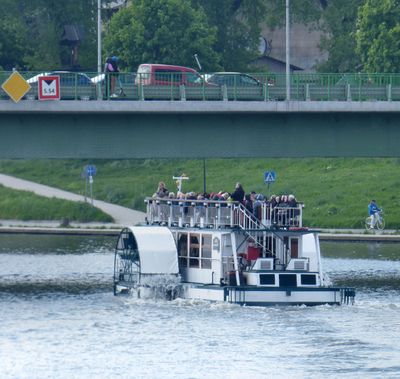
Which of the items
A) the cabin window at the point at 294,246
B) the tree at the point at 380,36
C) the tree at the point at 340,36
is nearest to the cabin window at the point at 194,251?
the cabin window at the point at 294,246

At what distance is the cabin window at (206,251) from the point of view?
59.1 metres

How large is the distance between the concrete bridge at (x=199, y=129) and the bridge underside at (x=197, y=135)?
4 cm

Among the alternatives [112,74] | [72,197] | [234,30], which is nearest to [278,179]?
[72,197]

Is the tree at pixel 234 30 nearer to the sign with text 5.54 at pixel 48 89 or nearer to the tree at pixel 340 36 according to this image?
the tree at pixel 340 36

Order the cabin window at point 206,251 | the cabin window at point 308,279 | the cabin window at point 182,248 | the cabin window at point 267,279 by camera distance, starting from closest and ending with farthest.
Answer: the cabin window at point 267,279
the cabin window at point 308,279
the cabin window at point 206,251
the cabin window at point 182,248

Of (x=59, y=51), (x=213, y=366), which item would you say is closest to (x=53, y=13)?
(x=59, y=51)

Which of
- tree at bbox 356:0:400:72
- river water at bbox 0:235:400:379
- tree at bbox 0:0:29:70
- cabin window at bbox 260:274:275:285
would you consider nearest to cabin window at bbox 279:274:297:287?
cabin window at bbox 260:274:275:285

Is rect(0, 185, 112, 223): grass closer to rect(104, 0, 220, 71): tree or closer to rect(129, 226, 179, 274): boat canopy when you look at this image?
rect(104, 0, 220, 71): tree

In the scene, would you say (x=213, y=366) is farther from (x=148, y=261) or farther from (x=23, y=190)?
(x=23, y=190)

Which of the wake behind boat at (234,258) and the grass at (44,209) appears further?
the grass at (44,209)

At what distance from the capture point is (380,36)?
322ft

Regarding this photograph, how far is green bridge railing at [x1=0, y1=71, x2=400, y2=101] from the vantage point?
63000 mm

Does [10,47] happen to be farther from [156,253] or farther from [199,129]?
[156,253]

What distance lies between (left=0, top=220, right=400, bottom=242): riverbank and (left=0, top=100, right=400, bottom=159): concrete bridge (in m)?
20.5
